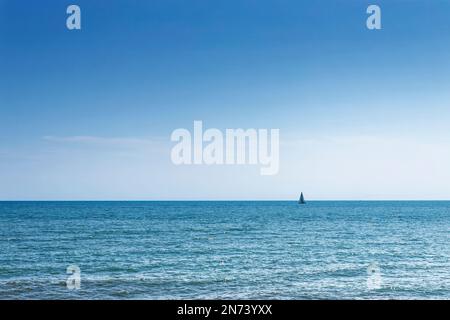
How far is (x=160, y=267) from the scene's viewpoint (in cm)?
1700

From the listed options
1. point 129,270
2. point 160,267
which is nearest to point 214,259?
point 160,267

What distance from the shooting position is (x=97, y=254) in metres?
21.2

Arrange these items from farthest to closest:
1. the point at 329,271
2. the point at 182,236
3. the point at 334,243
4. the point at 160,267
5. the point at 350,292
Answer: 1. the point at 182,236
2. the point at 334,243
3. the point at 160,267
4. the point at 329,271
5. the point at 350,292

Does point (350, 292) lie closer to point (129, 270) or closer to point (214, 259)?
point (129, 270)

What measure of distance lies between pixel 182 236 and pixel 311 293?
18.8 m

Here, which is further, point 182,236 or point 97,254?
point 182,236

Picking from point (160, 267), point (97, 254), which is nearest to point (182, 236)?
point (97, 254)

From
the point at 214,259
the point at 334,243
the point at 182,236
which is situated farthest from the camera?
the point at 182,236
